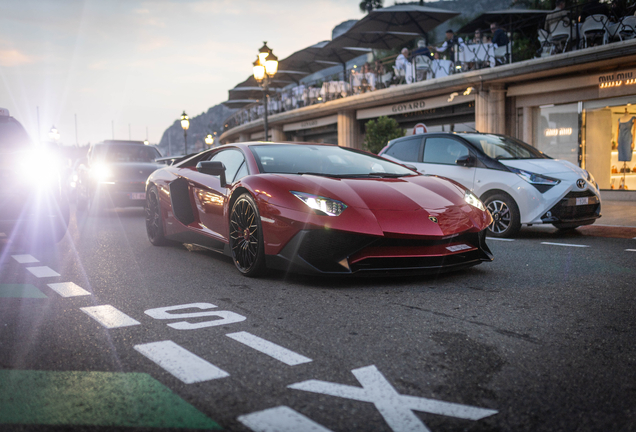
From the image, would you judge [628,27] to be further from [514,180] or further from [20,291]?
[20,291]

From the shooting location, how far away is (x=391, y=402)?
233cm

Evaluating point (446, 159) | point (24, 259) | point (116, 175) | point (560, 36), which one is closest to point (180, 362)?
point (24, 259)

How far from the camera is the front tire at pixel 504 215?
795 cm

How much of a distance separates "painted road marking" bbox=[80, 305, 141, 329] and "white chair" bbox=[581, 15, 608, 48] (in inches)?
551

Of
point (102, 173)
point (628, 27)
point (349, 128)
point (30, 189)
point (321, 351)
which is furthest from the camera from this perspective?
point (349, 128)

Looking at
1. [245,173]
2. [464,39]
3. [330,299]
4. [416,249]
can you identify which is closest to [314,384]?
[330,299]

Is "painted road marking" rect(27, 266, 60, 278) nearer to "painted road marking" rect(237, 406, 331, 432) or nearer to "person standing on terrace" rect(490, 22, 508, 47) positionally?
"painted road marking" rect(237, 406, 331, 432)

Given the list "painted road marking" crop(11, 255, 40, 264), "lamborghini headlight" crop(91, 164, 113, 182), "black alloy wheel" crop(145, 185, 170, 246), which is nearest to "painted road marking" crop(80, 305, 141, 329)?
"painted road marking" crop(11, 255, 40, 264)

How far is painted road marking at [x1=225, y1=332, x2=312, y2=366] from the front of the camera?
2873 millimetres

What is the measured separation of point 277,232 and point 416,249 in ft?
3.62

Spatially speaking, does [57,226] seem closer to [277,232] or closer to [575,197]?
[277,232]

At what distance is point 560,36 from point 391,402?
15159 millimetres

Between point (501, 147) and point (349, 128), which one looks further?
point (349, 128)

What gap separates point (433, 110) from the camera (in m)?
22.7
